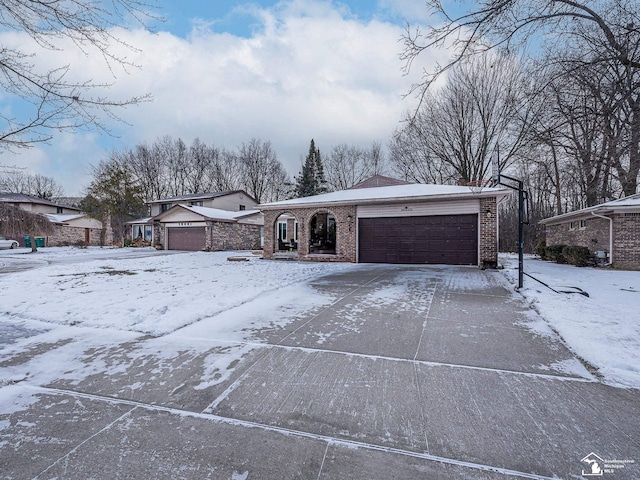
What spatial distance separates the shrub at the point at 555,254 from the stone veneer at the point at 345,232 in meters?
5.31

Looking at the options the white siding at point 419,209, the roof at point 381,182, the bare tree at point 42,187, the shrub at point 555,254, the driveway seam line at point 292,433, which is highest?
the bare tree at point 42,187

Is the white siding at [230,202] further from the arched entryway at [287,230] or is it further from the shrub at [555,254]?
the shrub at [555,254]

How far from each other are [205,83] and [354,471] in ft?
23.7

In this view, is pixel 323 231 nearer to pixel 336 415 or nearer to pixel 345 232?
pixel 345 232

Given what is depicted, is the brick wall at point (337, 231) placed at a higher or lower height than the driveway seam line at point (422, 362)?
higher

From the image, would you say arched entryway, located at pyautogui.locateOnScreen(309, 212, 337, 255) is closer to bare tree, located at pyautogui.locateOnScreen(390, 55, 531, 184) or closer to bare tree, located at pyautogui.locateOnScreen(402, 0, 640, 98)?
bare tree, located at pyautogui.locateOnScreen(390, 55, 531, 184)

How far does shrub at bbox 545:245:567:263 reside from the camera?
13977mm

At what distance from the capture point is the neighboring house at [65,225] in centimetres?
2945

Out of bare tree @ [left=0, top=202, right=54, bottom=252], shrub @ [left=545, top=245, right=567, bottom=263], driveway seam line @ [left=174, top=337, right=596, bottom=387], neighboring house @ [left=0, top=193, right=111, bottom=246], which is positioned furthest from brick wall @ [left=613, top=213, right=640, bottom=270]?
neighboring house @ [left=0, top=193, right=111, bottom=246]

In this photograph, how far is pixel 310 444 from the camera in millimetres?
1919

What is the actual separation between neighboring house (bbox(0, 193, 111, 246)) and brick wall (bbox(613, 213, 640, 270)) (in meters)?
36.6

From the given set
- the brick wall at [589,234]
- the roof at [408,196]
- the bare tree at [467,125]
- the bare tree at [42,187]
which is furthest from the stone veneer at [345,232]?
the bare tree at [42,187]

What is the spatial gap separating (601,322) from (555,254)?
12329 mm

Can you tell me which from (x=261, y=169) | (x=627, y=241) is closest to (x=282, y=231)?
(x=261, y=169)
